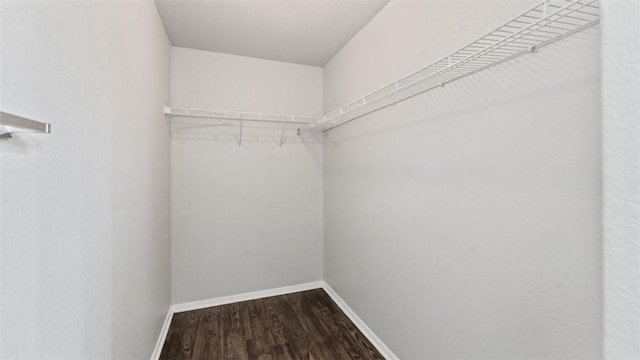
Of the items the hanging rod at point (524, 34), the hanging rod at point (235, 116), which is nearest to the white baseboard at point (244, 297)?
the hanging rod at point (235, 116)

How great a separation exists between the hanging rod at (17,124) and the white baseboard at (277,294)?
1.84 m

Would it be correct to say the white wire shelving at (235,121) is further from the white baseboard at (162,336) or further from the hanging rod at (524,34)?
the white baseboard at (162,336)

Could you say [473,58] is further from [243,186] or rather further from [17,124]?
[243,186]

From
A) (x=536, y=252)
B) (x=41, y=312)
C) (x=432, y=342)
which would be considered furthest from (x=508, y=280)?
(x=41, y=312)

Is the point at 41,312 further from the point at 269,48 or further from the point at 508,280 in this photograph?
the point at 269,48

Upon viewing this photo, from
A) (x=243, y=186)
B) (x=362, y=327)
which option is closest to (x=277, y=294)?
(x=362, y=327)

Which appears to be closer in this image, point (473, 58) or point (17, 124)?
point (17, 124)

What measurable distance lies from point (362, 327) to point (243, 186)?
169 cm

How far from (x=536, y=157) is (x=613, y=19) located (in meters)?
0.85

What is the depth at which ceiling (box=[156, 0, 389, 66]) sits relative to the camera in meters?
1.90

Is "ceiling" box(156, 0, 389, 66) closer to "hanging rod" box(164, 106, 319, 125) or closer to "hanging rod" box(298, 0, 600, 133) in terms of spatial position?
"hanging rod" box(164, 106, 319, 125)

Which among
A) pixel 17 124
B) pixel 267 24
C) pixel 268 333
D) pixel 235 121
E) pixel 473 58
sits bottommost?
pixel 268 333

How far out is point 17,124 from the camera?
439mm

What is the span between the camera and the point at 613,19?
30cm
